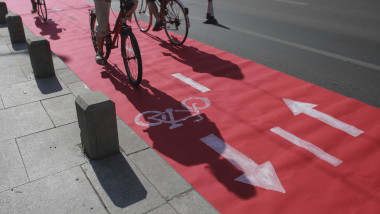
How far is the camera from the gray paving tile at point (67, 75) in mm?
5651

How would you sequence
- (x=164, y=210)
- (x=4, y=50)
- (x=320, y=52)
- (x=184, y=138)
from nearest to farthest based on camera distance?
(x=164, y=210) < (x=184, y=138) < (x=320, y=52) < (x=4, y=50)

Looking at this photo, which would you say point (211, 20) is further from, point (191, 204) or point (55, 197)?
point (55, 197)

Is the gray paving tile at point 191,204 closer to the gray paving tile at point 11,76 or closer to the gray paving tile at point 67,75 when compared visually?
the gray paving tile at point 67,75

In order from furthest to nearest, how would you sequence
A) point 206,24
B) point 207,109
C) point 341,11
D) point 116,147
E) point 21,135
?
point 341,11 < point 206,24 < point 207,109 < point 21,135 < point 116,147

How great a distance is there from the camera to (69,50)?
293 inches

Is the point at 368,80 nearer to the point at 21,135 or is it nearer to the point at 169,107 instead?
the point at 169,107

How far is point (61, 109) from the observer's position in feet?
15.3

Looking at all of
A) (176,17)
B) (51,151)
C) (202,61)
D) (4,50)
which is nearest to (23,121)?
(51,151)

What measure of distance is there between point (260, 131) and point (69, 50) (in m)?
5.11

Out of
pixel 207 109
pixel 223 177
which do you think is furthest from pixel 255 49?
pixel 223 177

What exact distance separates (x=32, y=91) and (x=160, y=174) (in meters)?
3.03

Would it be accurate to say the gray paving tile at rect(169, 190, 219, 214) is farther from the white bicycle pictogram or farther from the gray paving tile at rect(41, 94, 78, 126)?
the gray paving tile at rect(41, 94, 78, 126)

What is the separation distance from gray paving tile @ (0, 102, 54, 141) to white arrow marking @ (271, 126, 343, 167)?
2901 mm

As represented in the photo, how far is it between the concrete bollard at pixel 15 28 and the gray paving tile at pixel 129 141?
4.89m
